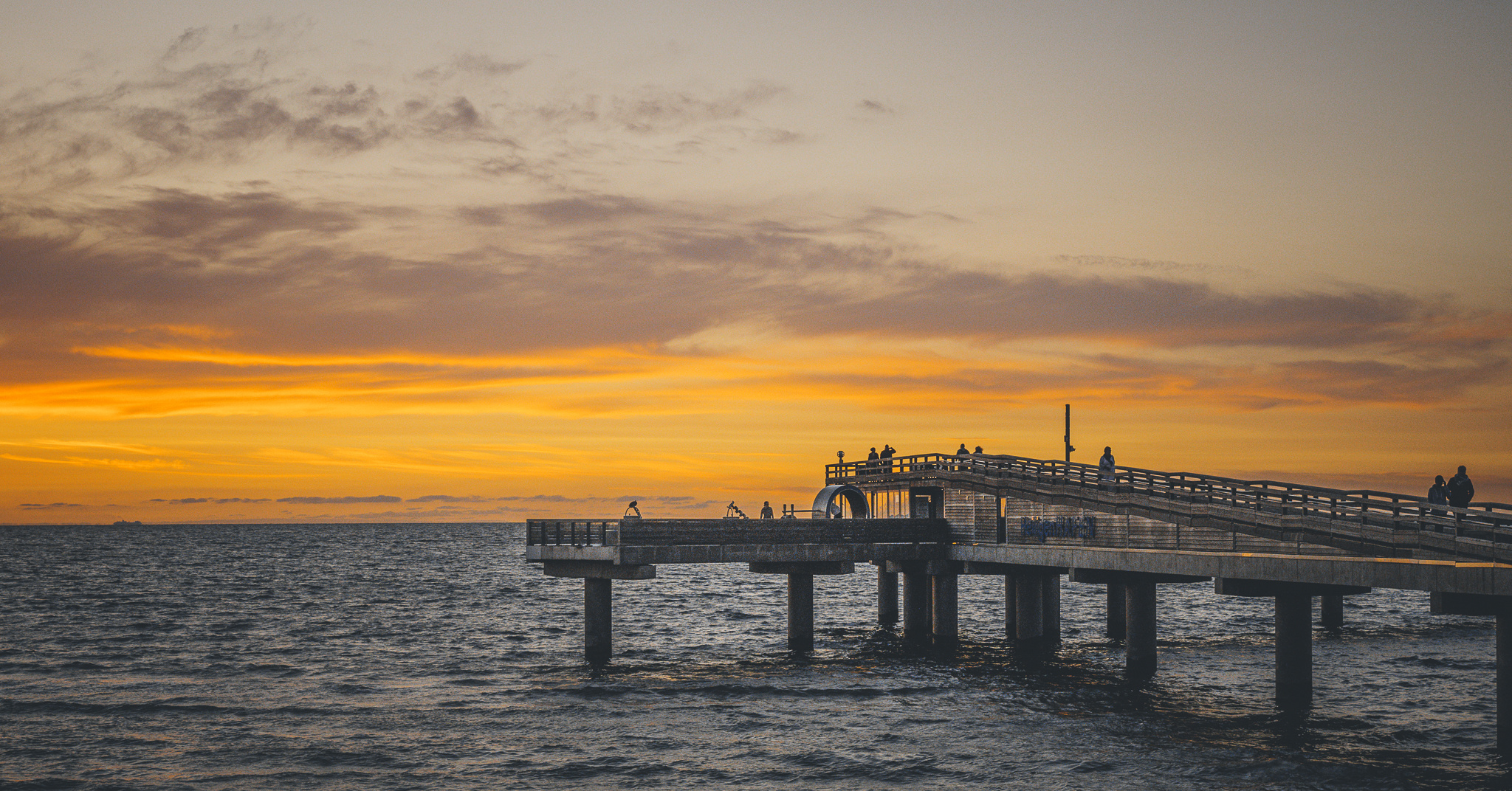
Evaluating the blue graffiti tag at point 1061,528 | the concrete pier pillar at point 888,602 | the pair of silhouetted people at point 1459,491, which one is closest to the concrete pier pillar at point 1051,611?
the blue graffiti tag at point 1061,528

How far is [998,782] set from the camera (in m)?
29.9

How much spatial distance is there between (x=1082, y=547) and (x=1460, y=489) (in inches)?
522

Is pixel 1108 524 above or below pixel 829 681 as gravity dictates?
above

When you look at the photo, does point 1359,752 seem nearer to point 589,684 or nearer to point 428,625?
point 589,684

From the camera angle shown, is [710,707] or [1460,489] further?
[710,707]

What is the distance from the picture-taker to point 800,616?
5253 cm

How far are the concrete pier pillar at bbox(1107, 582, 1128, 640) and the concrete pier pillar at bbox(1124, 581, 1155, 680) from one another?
1274cm

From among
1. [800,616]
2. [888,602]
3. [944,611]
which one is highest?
[944,611]

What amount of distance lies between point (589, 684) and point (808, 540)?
35.5 ft

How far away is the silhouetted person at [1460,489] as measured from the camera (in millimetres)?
33188

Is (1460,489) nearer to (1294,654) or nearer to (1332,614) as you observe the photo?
(1294,654)

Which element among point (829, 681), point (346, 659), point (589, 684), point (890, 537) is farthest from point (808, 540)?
point (346, 659)

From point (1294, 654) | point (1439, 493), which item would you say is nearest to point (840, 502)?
point (1294, 654)

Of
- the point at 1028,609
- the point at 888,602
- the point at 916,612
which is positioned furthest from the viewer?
the point at 888,602
